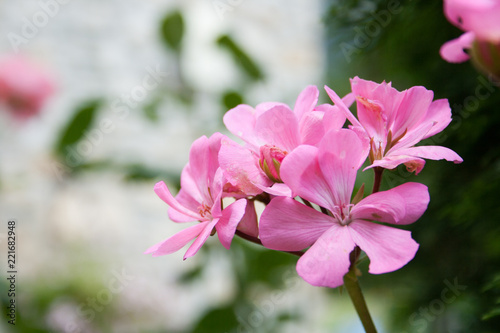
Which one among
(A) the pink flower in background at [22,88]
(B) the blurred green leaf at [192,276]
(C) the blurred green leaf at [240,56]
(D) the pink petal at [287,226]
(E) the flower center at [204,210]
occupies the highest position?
(A) the pink flower in background at [22,88]

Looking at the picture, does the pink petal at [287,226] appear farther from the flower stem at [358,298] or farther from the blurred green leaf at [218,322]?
the blurred green leaf at [218,322]

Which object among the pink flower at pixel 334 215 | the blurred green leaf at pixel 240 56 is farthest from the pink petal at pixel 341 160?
the blurred green leaf at pixel 240 56

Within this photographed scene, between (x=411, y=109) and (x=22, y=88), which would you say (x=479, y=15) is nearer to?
(x=411, y=109)

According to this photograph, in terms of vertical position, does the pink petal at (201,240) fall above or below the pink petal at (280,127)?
below

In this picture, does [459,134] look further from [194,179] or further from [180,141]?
[180,141]

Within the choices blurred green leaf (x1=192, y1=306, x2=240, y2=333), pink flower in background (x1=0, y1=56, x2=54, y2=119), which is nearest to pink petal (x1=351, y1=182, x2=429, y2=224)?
blurred green leaf (x1=192, y1=306, x2=240, y2=333)

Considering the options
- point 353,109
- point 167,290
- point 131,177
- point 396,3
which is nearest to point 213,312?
point 131,177

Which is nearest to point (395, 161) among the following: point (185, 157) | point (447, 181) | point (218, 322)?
point (447, 181)
